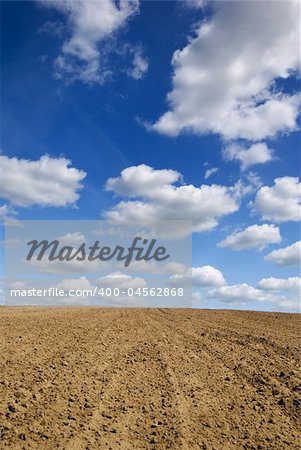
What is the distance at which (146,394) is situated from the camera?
8.19 meters

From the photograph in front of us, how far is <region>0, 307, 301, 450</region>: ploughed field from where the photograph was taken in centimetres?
640

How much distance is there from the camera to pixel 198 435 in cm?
655

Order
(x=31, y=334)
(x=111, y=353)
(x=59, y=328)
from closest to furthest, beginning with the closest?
(x=111, y=353), (x=31, y=334), (x=59, y=328)

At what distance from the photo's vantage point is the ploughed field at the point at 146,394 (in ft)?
21.0

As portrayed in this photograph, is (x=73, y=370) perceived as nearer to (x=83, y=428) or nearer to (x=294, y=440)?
(x=83, y=428)

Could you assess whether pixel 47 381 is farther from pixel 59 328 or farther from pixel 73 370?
pixel 59 328

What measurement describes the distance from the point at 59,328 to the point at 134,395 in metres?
9.51

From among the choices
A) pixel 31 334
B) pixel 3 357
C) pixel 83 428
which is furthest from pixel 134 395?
pixel 31 334

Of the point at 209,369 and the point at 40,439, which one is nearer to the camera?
the point at 40,439

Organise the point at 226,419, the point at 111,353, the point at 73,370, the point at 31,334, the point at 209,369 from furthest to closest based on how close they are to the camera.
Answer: the point at 31,334, the point at 111,353, the point at 209,369, the point at 73,370, the point at 226,419

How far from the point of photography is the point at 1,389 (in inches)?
318

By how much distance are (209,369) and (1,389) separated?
506cm

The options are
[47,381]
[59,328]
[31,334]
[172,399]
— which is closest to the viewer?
[172,399]

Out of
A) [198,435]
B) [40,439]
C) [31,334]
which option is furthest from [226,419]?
[31,334]
